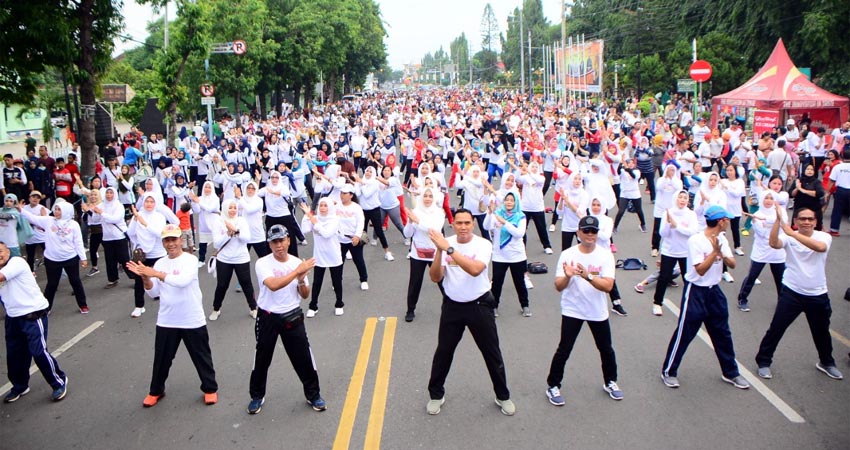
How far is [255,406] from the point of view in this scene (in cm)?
610

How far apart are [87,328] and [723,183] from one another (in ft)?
31.3

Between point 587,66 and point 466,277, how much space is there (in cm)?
4088

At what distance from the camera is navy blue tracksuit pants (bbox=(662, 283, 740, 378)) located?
20.6 ft

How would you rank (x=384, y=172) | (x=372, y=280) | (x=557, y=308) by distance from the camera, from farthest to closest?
(x=384, y=172), (x=372, y=280), (x=557, y=308)

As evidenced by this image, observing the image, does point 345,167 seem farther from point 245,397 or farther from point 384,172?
point 245,397

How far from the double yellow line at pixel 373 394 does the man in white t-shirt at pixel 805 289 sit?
12.0 ft

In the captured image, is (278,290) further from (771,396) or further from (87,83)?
(87,83)

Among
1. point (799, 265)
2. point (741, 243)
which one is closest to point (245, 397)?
point (799, 265)

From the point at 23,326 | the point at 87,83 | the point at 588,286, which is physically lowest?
the point at 23,326

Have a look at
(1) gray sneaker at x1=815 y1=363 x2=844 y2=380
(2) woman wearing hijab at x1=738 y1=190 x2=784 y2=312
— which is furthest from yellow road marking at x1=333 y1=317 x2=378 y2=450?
(2) woman wearing hijab at x1=738 y1=190 x2=784 y2=312

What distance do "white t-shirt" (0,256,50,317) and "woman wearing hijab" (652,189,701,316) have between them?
691 cm

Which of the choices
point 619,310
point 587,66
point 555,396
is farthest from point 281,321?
point 587,66

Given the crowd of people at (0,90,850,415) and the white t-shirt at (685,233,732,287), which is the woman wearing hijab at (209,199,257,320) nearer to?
the crowd of people at (0,90,850,415)

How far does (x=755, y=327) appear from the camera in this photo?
26.2 feet
